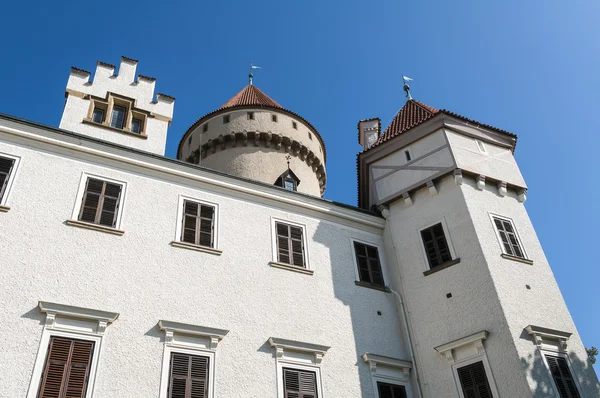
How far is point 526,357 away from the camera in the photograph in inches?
536

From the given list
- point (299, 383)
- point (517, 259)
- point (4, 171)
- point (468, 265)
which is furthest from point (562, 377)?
point (4, 171)

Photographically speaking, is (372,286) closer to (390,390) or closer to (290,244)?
(290,244)

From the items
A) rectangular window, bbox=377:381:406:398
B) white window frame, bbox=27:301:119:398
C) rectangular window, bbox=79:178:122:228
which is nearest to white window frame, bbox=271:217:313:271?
rectangular window, bbox=377:381:406:398

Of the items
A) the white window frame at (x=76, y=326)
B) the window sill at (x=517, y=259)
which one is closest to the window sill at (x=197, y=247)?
the white window frame at (x=76, y=326)

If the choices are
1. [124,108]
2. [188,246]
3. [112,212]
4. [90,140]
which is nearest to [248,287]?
[188,246]

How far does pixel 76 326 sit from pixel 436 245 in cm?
1023

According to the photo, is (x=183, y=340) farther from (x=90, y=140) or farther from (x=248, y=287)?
(x=90, y=140)

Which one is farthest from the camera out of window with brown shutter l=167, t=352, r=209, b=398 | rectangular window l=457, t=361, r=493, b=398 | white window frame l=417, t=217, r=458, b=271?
white window frame l=417, t=217, r=458, b=271

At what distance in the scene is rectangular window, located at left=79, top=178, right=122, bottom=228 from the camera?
1362 centimetres

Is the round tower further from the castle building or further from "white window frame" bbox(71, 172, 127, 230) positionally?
"white window frame" bbox(71, 172, 127, 230)

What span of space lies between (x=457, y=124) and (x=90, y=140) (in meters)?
11.7

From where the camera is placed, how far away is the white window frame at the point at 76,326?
437 inches

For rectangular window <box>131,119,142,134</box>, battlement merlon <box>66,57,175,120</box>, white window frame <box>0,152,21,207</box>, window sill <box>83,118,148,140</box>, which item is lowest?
white window frame <box>0,152,21,207</box>

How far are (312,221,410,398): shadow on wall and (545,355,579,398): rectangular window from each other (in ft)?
11.8
